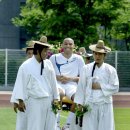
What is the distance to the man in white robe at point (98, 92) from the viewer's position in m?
13.7

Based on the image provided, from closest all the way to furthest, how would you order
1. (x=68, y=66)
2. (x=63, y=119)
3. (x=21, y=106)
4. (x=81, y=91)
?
(x=21, y=106)
(x=81, y=91)
(x=68, y=66)
(x=63, y=119)

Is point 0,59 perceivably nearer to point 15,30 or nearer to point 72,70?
point 15,30

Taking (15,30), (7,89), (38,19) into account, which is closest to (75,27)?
(38,19)

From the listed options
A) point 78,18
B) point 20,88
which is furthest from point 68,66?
point 78,18

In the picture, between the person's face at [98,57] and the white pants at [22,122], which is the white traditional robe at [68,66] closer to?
the person's face at [98,57]

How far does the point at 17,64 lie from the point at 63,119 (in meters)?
19.0

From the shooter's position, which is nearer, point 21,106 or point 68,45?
point 21,106

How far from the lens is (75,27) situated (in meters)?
44.7

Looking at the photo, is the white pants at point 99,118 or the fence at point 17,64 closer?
the white pants at point 99,118

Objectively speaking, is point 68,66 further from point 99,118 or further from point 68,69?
point 99,118


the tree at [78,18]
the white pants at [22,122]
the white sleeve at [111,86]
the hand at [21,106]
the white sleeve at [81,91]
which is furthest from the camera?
the tree at [78,18]

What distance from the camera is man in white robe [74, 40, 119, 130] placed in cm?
1370

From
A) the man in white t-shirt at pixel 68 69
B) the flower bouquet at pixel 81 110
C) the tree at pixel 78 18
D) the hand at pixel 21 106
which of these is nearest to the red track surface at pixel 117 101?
the tree at pixel 78 18

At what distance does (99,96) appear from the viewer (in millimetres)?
13680
